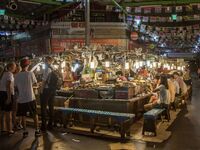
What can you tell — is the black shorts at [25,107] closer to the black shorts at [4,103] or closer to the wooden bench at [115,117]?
the black shorts at [4,103]

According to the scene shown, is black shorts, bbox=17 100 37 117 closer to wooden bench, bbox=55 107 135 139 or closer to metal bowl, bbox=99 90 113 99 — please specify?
wooden bench, bbox=55 107 135 139

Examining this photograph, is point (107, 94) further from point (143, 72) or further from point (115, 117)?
point (143, 72)

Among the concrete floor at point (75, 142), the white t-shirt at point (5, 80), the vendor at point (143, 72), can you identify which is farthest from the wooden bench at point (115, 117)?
the vendor at point (143, 72)

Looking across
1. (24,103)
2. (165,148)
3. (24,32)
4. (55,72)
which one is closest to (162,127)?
(165,148)

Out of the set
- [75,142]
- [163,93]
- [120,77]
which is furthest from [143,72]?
[75,142]

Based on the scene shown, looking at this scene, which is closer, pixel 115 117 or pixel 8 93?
pixel 8 93

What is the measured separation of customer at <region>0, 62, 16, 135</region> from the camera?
1011 centimetres

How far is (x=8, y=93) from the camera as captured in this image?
10070mm

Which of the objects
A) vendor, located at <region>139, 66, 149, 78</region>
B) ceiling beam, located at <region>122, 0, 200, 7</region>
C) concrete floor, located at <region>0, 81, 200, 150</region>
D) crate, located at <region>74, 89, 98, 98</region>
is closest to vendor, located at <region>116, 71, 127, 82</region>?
crate, located at <region>74, 89, 98, 98</region>

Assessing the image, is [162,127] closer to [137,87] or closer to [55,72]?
[137,87]

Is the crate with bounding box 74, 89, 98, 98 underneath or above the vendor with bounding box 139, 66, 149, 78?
underneath

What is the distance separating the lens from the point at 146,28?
28.8m

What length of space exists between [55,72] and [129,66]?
9.68 meters

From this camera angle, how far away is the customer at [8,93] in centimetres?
1011
